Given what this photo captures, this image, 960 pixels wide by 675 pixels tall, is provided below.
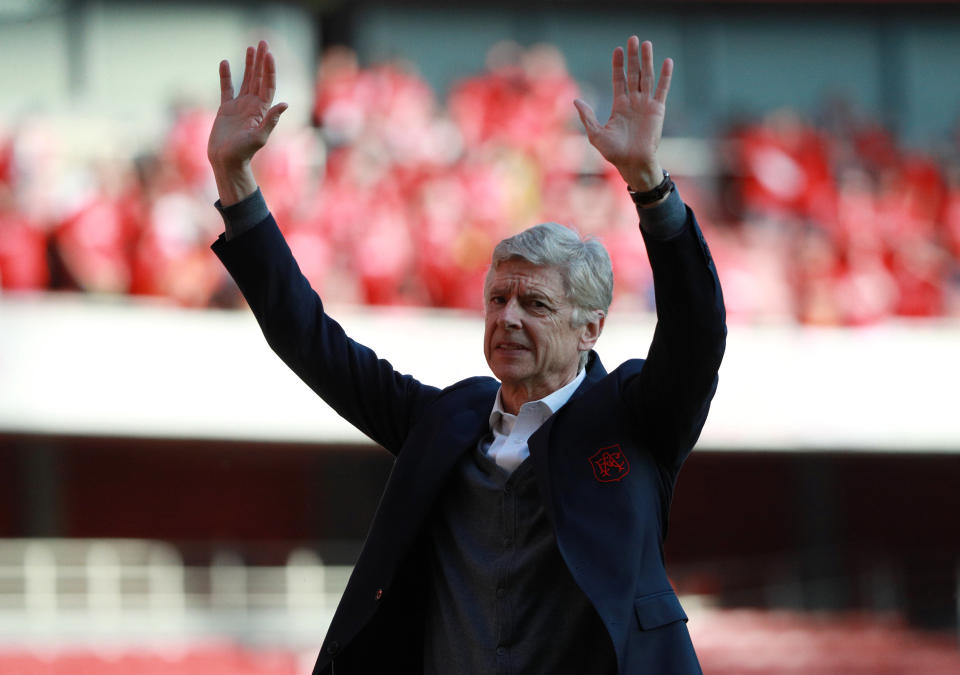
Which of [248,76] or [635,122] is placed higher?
[248,76]

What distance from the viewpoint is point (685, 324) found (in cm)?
179

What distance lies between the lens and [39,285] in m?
8.54

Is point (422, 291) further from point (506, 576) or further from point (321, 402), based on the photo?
point (506, 576)

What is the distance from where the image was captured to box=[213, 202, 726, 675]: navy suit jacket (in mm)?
1795

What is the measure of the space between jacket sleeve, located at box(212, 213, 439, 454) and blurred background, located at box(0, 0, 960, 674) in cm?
586

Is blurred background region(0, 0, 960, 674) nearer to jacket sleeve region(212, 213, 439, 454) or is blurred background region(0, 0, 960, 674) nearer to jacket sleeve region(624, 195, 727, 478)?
jacket sleeve region(212, 213, 439, 454)

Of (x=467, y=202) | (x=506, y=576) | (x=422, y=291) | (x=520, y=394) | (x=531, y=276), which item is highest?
(x=467, y=202)

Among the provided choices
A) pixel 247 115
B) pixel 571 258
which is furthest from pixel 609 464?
pixel 247 115

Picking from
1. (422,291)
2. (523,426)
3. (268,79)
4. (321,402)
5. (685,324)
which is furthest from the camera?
(422,291)

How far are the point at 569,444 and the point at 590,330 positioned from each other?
19cm

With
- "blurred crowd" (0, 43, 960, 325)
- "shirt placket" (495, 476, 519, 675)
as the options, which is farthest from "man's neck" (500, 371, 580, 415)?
"blurred crowd" (0, 43, 960, 325)

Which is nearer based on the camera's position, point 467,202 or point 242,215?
point 242,215

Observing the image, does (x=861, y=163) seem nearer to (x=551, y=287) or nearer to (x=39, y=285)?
(x=39, y=285)

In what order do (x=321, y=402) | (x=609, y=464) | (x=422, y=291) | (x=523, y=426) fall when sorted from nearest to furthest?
(x=609, y=464) → (x=523, y=426) → (x=321, y=402) → (x=422, y=291)
